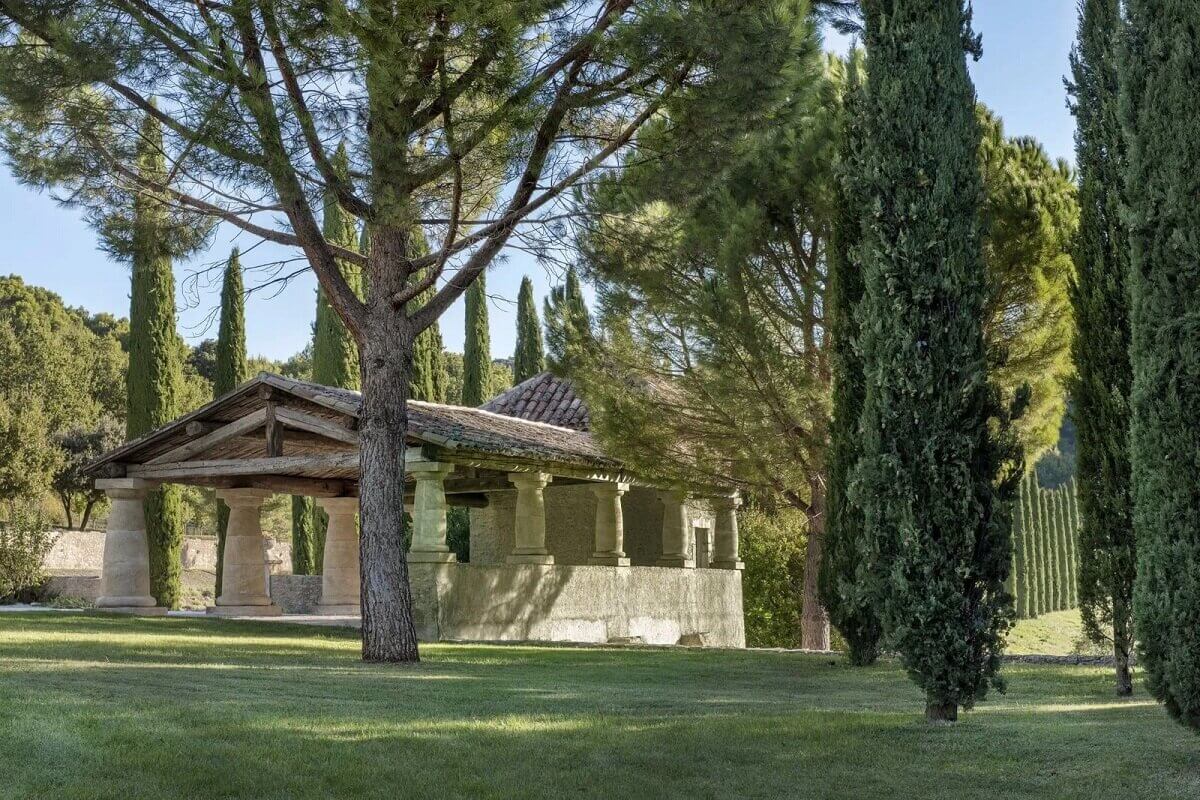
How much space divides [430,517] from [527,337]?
15.1 m

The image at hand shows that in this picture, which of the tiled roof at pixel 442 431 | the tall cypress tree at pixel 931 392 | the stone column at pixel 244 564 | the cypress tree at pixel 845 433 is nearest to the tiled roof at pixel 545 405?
the tiled roof at pixel 442 431

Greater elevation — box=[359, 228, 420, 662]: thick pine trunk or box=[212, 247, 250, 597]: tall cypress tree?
box=[212, 247, 250, 597]: tall cypress tree

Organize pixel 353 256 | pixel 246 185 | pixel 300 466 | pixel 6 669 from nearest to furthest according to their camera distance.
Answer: pixel 6 669 < pixel 246 185 < pixel 353 256 < pixel 300 466

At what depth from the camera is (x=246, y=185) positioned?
1137cm

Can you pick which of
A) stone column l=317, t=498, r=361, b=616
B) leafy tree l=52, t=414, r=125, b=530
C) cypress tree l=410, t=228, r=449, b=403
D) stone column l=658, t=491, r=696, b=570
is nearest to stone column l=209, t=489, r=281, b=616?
stone column l=317, t=498, r=361, b=616

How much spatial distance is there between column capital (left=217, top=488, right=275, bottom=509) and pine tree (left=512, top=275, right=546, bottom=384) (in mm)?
10834

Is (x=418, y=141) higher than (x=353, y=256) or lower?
higher

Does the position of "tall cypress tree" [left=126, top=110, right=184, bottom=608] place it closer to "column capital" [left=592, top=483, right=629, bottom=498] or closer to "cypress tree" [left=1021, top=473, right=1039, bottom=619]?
"column capital" [left=592, top=483, right=629, bottom=498]

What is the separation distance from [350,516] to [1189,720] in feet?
55.1

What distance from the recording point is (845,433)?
11781mm

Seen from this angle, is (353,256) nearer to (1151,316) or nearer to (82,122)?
(82,122)

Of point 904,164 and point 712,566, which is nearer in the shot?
point 904,164

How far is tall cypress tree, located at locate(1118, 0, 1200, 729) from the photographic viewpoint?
20.5 feet

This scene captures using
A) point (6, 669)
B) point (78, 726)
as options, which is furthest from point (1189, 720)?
point (6, 669)
